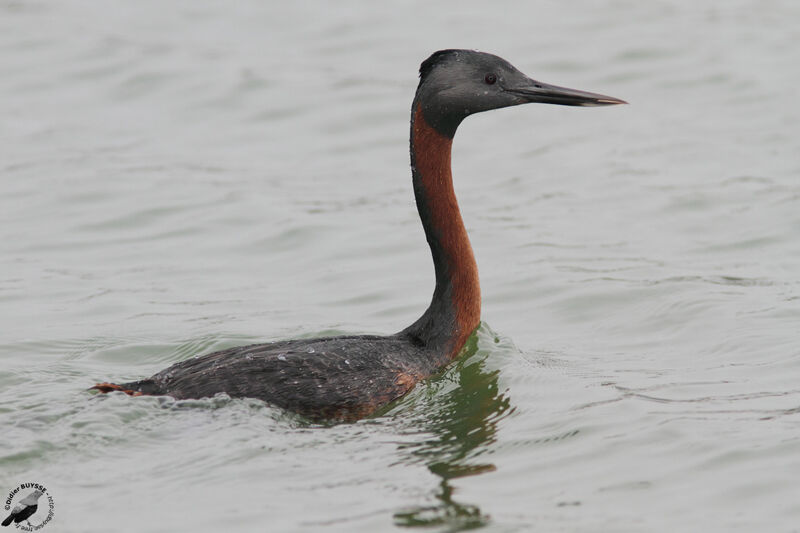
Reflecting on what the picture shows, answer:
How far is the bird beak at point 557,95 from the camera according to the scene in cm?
785

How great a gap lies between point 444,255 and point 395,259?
3.31 meters

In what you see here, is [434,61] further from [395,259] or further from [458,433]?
[395,259]

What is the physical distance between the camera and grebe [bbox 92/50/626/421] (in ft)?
24.1

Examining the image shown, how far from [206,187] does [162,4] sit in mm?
6801

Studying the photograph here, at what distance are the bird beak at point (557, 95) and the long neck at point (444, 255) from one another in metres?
0.57

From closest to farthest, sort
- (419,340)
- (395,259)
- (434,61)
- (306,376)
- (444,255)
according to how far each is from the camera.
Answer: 1. (306,376)
2. (434,61)
3. (419,340)
4. (444,255)
5. (395,259)

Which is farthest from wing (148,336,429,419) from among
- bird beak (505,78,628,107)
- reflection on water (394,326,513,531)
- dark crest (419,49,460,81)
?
bird beak (505,78,628,107)

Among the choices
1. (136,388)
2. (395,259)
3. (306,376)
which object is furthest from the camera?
(395,259)

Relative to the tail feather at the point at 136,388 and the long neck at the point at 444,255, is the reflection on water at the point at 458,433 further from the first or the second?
the tail feather at the point at 136,388

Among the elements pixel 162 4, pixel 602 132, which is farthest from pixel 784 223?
pixel 162 4

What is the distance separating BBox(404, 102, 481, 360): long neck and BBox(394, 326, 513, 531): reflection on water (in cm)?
27

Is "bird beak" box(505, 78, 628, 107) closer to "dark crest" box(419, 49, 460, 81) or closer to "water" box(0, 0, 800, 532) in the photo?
"dark crest" box(419, 49, 460, 81)

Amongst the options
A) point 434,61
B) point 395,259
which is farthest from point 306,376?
point 395,259

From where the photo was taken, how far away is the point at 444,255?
Result: 8.23 metres
